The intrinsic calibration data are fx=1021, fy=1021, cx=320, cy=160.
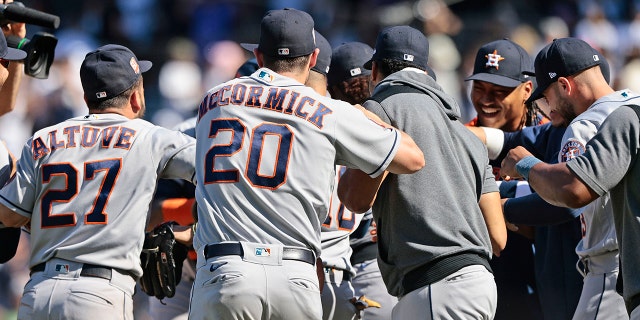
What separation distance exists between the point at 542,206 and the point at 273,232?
6.20ft

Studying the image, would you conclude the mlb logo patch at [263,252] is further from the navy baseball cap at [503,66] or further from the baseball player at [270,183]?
the navy baseball cap at [503,66]

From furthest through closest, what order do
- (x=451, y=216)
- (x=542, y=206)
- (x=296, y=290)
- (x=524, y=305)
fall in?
1. (x=524, y=305)
2. (x=542, y=206)
3. (x=451, y=216)
4. (x=296, y=290)

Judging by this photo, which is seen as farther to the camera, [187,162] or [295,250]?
[187,162]

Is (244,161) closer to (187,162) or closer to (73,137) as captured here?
(187,162)

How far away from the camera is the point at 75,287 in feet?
16.7

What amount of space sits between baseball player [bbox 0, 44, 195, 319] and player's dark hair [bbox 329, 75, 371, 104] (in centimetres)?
203

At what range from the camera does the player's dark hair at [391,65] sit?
5488 mm

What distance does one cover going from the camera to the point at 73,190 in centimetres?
523

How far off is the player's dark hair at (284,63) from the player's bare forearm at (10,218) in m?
1.51

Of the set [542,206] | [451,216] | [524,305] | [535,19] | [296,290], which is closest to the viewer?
[296,290]

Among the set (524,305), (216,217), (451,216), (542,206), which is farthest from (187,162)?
(524,305)

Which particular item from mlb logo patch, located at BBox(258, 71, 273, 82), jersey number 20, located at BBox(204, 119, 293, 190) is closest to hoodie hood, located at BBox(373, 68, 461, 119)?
mlb logo patch, located at BBox(258, 71, 273, 82)

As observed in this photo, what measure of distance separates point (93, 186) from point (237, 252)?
93 centimetres

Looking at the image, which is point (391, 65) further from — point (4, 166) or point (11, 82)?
point (11, 82)
